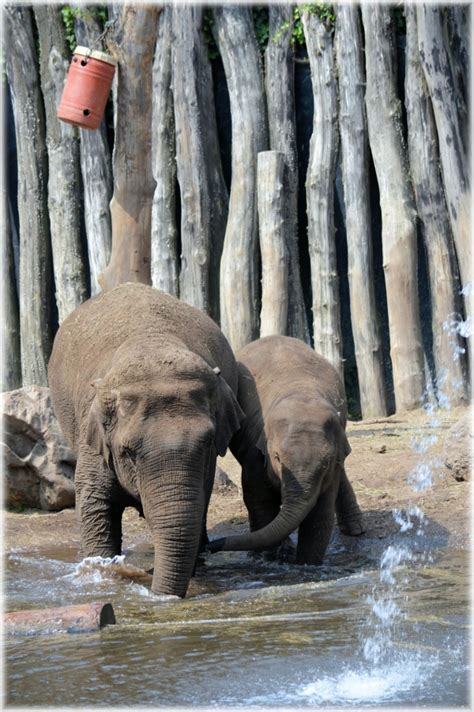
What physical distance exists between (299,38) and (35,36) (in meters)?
3.72

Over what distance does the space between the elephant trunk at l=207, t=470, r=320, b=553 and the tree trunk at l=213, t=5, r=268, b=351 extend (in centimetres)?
628

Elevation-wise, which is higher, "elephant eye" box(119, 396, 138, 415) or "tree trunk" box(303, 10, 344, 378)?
"tree trunk" box(303, 10, 344, 378)

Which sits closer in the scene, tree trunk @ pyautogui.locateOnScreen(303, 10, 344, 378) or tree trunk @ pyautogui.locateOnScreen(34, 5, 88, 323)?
tree trunk @ pyautogui.locateOnScreen(303, 10, 344, 378)

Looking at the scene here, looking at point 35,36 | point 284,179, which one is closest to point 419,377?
point 284,179

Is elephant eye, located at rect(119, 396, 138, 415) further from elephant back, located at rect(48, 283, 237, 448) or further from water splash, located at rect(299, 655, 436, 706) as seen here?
water splash, located at rect(299, 655, 436, 706)

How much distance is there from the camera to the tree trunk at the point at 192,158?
13.7 metres

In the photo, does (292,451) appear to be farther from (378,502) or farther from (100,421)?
(378,502)

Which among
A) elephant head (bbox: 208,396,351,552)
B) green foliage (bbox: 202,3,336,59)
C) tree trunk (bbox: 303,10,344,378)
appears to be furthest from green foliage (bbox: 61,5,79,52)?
elephant head (bbox: 208,396,351,552)

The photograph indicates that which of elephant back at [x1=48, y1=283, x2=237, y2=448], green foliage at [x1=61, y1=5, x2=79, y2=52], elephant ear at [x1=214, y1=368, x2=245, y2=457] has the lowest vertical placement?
elephant ear at [x1=214, y1=368, x2=245, y2=457]

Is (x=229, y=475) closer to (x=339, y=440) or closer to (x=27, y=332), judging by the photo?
(x=339, y=440)

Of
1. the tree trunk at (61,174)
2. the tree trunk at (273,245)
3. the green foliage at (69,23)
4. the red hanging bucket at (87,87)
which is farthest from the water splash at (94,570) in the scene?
the green foliage at (69,23)

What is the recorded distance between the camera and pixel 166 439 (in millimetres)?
6246

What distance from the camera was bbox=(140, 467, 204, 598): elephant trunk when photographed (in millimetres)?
6301

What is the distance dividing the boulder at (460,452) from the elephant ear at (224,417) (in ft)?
8.08
